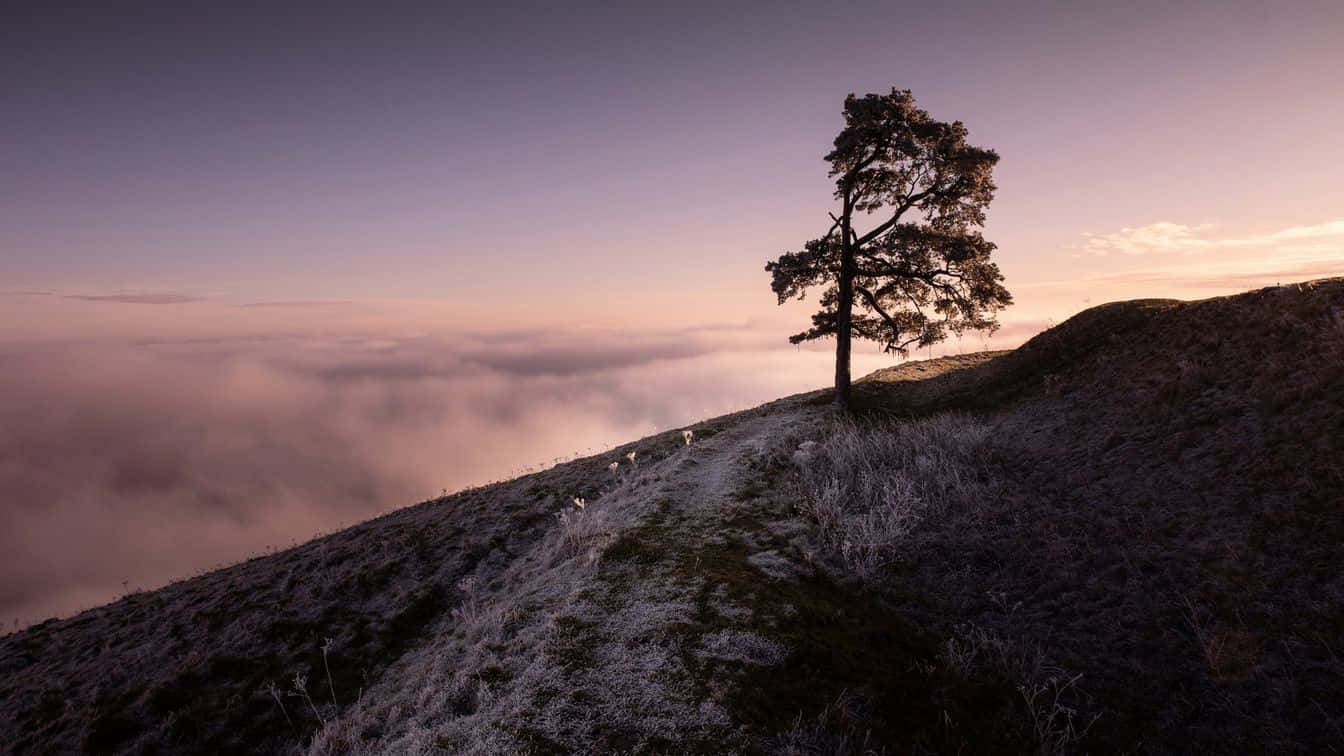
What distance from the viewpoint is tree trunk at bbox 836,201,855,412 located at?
22219mm

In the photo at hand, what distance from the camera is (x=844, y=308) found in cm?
2261

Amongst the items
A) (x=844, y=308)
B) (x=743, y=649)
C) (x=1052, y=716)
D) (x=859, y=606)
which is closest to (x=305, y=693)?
(x=743, y=649)

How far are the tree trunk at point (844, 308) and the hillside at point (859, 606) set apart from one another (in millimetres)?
5913

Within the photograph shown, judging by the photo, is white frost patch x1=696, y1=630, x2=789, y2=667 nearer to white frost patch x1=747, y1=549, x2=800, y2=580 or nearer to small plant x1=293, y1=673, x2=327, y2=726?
white frost patch x1=747, y1=549, x2=800, y2=580

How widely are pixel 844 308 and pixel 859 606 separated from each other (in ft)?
54.4

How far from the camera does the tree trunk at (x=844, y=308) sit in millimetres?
22219

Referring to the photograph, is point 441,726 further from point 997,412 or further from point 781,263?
point 781,263

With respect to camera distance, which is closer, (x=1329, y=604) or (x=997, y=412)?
(x=1329, y=604)

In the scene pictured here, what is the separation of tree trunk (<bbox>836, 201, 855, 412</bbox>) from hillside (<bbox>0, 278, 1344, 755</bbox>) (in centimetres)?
591

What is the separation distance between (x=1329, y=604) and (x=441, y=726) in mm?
9448

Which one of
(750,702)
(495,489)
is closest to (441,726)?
(750,702)

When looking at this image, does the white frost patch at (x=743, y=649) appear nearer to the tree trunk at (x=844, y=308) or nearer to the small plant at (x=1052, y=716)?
the small plant at (x=1052, y=716)

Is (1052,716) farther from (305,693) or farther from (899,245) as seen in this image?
(899,245)

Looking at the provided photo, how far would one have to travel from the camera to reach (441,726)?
5.70 meters
